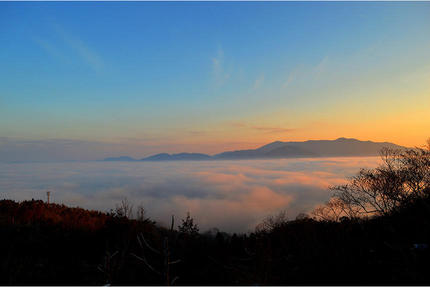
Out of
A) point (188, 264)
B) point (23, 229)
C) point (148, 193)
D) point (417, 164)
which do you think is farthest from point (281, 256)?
point (148, 193)

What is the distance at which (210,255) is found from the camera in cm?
890

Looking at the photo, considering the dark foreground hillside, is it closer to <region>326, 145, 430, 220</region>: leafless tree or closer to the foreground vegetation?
the foreground vegetation

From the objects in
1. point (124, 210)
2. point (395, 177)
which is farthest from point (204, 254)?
point (395, 177)

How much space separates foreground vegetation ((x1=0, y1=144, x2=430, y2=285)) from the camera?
20.9 ft

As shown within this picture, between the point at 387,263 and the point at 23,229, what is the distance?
13965mm

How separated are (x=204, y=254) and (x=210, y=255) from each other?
277mm

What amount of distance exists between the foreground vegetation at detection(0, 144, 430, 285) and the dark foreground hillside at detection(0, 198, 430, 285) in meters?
0.03

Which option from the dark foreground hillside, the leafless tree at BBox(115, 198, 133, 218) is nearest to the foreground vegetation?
the dark foreground hillside

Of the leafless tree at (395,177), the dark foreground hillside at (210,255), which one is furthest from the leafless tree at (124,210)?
the leafless tree at (395,177)

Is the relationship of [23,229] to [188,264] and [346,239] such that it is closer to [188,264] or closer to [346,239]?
[188,264]

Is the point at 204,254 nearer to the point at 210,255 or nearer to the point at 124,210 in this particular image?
the point at 210,255

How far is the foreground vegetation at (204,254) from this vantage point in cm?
637

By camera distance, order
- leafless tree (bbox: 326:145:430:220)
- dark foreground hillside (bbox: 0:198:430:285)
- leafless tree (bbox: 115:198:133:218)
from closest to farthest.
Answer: dark foreground hillside (bbox: 0:198:430:285)
leafless tree (bbox: 115:198:133:218)
leafless tree (bbox: 326:145:430:220)

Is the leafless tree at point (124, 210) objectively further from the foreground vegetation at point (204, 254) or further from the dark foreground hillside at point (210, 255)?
the dark foreground hillside at point (210, 255)
